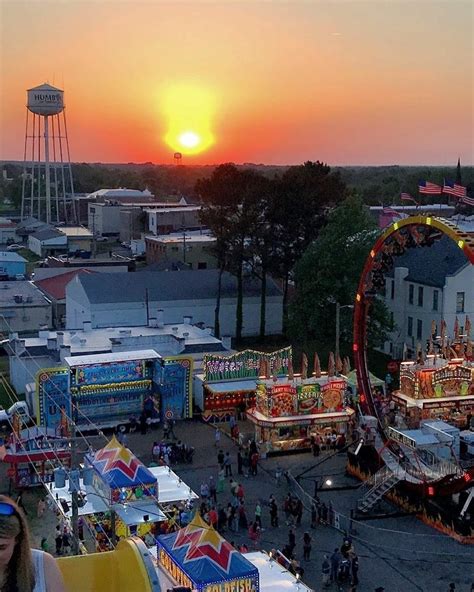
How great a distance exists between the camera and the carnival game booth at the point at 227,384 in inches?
1380

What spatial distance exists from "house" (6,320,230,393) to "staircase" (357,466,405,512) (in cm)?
1150

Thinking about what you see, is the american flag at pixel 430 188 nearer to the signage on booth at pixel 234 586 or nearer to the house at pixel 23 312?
the signage on booth at pixel 234 586

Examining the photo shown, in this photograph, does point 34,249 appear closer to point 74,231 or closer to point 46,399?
point 74,231

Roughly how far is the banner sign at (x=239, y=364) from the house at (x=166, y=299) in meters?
12.7

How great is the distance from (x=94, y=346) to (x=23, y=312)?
14023mm

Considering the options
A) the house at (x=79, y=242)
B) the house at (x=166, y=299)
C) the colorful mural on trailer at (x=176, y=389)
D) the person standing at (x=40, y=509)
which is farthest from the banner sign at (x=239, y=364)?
the house at (x=79, y=242)

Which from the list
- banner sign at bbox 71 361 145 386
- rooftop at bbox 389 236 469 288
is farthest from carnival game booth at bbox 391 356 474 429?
rooftop at bbox 389 236 469 288

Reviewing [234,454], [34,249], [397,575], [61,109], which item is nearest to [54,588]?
[397,575]

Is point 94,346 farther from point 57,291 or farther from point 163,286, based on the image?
point 57,291

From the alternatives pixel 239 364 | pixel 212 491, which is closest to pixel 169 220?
pixel 239 364

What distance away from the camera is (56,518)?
24312 mm

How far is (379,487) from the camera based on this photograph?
84.2 ft

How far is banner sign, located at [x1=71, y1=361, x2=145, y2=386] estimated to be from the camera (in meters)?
33.1

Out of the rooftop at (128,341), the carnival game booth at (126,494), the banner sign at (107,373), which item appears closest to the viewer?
the carnival game booth at (126,494)
